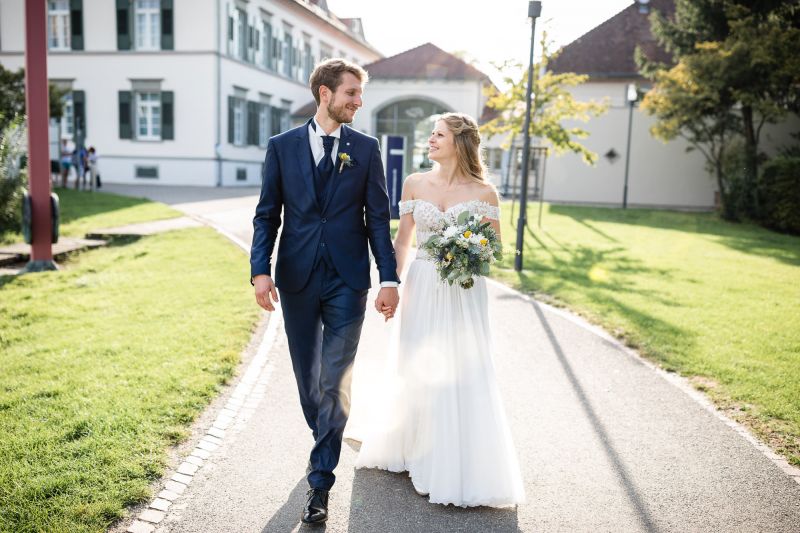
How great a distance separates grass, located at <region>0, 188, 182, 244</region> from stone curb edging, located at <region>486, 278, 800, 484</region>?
9771 millimetres

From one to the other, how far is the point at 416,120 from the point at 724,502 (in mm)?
37976

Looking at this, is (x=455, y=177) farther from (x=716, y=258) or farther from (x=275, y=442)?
(x=716, y=258)

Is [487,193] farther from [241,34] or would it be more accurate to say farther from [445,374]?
[241,34]

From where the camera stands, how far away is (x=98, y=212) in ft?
57.5

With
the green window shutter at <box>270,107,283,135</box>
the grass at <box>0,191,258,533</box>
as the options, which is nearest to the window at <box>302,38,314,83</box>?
the green window shutter at <box>270,107,283,135</box>

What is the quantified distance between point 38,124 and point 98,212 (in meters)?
7.90

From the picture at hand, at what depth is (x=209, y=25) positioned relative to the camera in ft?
102

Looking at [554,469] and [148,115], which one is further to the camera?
[148,115]

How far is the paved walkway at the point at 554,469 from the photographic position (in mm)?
3605

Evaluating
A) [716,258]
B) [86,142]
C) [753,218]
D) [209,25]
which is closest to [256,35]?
[209,25]

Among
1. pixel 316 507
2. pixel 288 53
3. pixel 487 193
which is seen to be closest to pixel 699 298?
pixel 487 193

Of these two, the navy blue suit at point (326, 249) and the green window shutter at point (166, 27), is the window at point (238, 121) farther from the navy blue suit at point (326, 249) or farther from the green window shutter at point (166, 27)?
the navy blue suit at point (326, 249)

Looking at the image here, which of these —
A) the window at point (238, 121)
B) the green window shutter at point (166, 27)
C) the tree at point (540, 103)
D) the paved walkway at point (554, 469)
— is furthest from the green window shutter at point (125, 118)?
the paved walkway at point (554, 469)

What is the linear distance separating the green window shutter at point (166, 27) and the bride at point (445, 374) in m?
31.0
